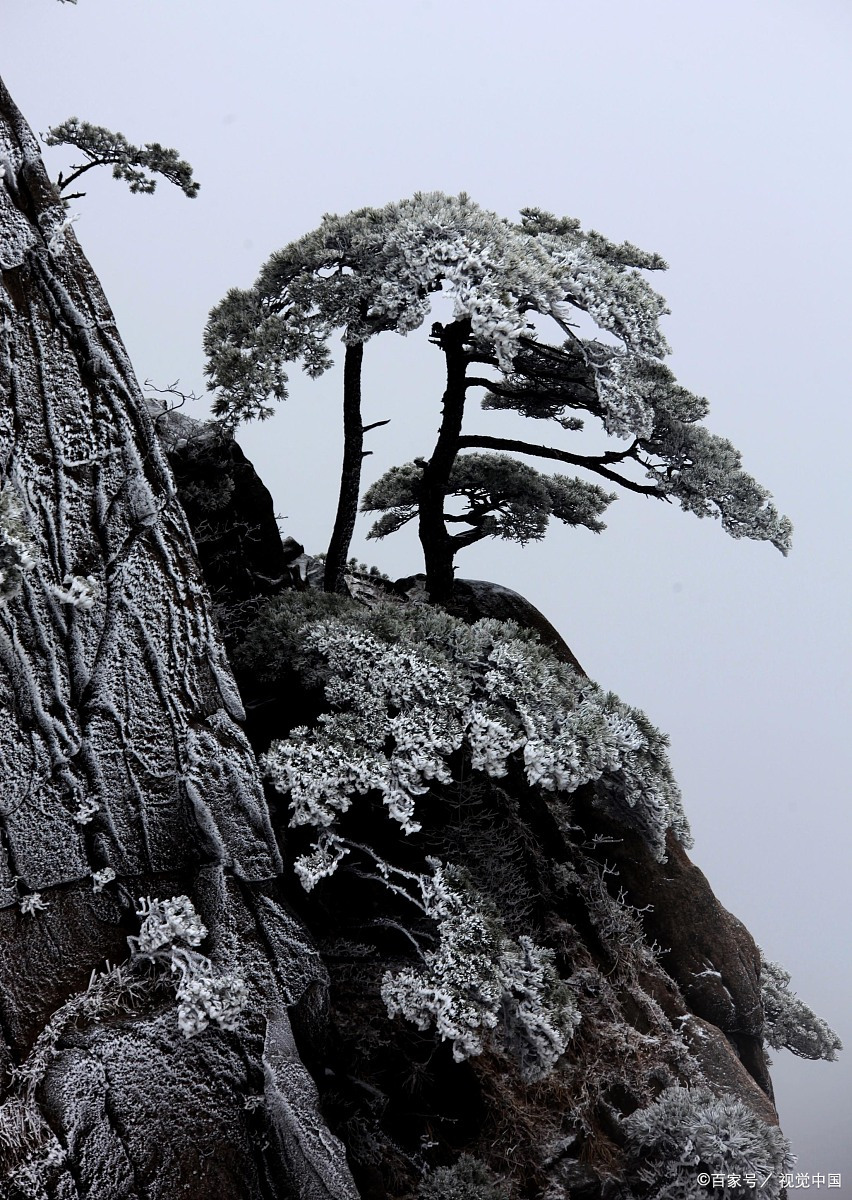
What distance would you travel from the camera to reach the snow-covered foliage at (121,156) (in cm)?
693

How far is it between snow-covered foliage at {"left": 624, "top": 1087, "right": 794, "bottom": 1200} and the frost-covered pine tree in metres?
3.67

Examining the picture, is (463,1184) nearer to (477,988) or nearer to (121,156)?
(477,988)

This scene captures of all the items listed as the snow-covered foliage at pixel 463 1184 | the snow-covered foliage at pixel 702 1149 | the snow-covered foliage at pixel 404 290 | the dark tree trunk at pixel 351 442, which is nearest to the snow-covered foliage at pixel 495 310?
the snow-covered foliage at pixel 404 290

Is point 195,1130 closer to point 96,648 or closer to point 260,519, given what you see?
point 96,648

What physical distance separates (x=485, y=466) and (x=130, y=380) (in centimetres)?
397

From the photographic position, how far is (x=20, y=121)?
4.92 metres

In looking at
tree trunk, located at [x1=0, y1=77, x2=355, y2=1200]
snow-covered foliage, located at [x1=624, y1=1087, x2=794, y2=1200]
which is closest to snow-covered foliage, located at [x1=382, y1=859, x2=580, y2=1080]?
tree trunk, located at [x1=0, y1=77, x2=355, y2=1200]

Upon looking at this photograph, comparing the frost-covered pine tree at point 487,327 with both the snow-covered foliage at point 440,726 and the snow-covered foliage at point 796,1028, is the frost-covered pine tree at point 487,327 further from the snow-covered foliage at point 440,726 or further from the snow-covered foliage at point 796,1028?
the snow-covered foliage at point 796,1028

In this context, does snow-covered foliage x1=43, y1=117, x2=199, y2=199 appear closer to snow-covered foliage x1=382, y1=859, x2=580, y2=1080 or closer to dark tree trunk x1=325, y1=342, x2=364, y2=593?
dark tree trunk x1=325, y1=342, x2=364, y2=593

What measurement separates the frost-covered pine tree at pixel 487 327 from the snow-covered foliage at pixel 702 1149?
3668mm

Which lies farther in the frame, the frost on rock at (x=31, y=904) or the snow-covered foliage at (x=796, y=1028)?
the snow-covered foliage at (x=796, y=1028)

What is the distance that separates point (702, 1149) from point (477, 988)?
1.91m

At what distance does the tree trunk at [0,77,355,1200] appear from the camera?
4.71 m

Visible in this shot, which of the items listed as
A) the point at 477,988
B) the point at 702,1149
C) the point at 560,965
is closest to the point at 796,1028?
the point at 560,965
